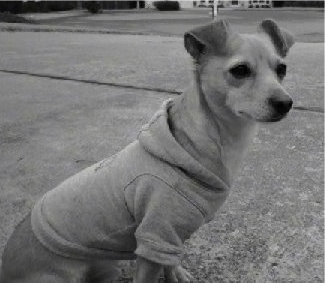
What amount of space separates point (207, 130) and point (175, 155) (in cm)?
16

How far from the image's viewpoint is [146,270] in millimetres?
1934

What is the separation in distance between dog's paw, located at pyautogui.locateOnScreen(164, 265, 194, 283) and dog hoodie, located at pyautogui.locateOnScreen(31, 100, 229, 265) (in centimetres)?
34

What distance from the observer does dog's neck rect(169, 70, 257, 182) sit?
189 cm

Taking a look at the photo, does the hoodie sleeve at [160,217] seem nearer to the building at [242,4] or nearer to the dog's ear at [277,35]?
the dog's ear at [277,35]

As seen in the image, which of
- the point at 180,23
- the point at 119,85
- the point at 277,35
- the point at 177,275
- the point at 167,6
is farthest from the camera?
the point at 167,6

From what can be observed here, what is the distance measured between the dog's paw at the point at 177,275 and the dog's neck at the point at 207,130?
0.60m

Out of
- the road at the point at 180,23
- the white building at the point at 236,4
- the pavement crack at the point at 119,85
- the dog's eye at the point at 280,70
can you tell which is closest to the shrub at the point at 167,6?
the white building at the point at 236,4

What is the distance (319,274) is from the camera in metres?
2.31

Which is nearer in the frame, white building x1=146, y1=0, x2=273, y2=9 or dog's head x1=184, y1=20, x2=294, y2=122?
dog's head x1=184, y1=20, x2=294, y2=122

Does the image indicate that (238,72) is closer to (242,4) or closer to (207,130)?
(207,130)

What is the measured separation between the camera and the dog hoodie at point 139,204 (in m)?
1.83

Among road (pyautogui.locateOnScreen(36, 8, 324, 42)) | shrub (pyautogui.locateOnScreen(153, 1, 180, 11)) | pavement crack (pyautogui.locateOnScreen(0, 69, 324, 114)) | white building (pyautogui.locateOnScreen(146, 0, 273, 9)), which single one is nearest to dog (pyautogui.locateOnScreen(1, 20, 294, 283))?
pavement crack (pyautogui.locateOnScreen(0, 69, 324, 114))

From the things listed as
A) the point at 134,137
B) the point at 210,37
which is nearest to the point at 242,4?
the point at 134,137

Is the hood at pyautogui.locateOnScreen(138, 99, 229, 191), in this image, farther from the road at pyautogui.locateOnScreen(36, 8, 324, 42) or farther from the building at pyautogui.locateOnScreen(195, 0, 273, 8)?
the building at pyautogui.locateOnScreen(195, 0, 273, 8)
